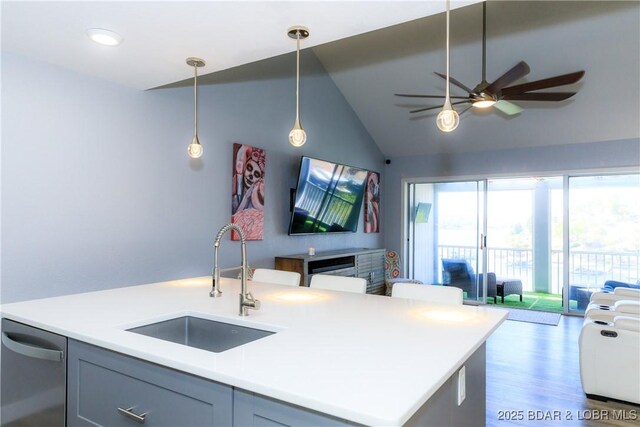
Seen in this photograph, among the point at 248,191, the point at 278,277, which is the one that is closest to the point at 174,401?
the point at 278,277

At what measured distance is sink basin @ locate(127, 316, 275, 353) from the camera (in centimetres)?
166

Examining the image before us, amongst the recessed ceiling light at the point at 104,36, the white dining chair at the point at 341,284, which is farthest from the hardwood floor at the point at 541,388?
the recessed ceiling light at the point at 104,36

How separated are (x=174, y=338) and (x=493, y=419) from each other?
2079 mm

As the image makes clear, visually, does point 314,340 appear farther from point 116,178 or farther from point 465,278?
point 465,278

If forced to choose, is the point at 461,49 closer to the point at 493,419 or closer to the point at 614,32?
the point at 614,32

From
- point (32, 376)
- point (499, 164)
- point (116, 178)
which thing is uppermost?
point (499, 164)

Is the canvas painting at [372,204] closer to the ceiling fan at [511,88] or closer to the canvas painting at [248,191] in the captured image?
the canvas painting at [248,191]

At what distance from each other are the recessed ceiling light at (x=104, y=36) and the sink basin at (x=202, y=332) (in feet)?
4.74

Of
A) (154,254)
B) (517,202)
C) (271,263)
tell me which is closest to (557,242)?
(517,202)

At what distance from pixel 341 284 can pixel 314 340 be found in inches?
43.7

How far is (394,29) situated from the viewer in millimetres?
4617

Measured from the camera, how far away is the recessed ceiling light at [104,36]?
6.33 ft

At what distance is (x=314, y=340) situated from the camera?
1398 millimetres

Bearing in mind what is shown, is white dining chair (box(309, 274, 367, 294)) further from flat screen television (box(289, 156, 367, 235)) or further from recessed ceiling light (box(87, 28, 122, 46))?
flat screen television (box(289, 156, 367, 235))
